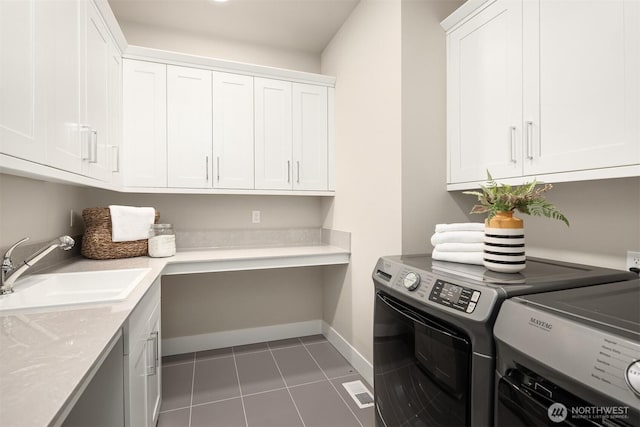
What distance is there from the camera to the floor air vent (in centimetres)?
194

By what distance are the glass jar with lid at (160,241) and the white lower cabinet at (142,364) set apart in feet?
1.69

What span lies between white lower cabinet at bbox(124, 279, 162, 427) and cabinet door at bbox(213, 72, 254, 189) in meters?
1.07

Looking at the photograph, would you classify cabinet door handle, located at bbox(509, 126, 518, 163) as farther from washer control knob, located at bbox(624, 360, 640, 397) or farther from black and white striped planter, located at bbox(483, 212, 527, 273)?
washer control knob, located at bbox(624, 360, 640, 397)

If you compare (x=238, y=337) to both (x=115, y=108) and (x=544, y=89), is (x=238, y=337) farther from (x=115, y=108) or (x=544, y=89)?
(x=544, y=89)

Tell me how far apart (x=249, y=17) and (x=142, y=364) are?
2473 millimetres

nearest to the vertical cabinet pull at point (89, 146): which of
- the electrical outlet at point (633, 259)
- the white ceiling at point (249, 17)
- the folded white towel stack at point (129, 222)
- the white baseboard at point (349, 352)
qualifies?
the folded white towel stack at point (129, 222)

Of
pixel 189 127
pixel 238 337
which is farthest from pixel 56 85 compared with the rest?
pixel 238 337

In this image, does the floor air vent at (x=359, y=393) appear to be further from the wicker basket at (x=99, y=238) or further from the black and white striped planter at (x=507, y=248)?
the wicker basket at (x=99, y=238)

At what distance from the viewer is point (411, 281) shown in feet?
4.06

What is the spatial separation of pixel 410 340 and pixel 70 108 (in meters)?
1.77

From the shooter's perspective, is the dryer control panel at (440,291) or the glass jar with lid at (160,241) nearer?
the dryer control panel at (440,291)

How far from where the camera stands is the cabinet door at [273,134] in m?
2.58

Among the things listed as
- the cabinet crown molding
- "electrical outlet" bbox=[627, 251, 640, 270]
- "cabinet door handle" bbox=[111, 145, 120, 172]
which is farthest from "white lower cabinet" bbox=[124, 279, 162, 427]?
"electrical outlet" bbox=[627, 251, 640, 270]

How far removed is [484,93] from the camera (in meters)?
1.62
